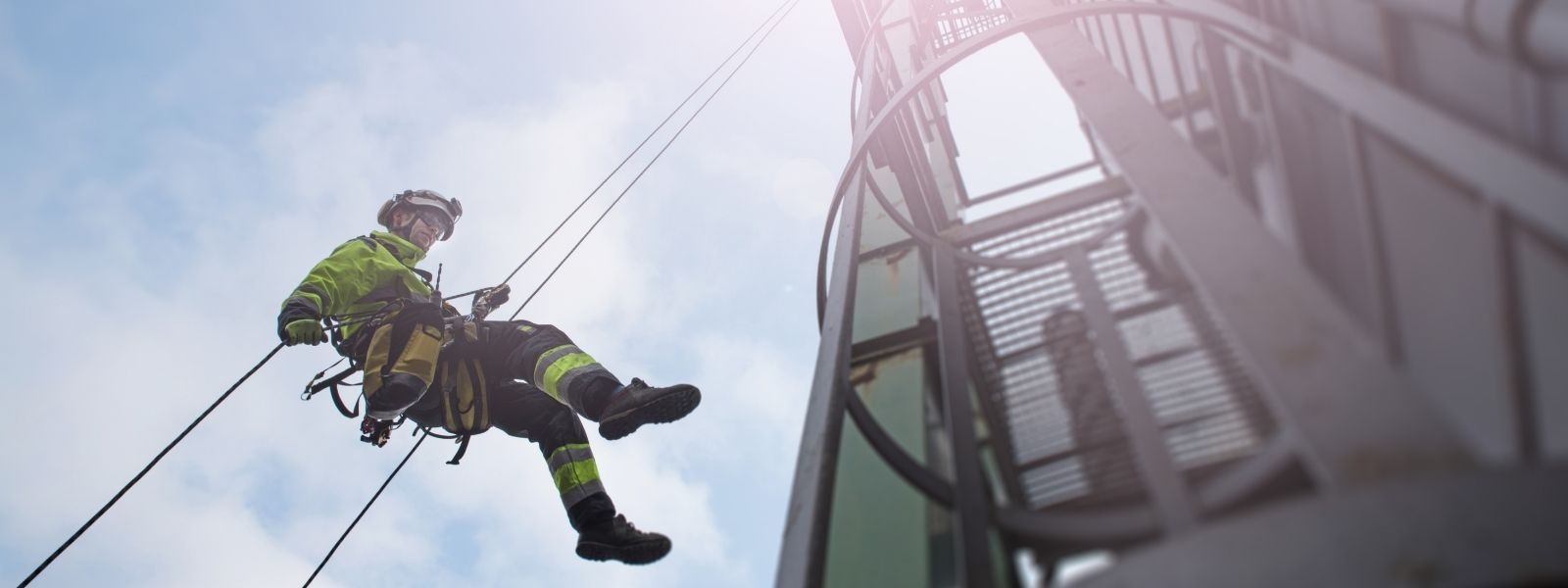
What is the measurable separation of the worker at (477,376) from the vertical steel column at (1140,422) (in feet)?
8.05

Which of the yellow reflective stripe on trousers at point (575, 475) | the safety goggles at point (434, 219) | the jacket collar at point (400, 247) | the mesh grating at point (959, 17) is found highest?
the mesh grating at point (959, 17)

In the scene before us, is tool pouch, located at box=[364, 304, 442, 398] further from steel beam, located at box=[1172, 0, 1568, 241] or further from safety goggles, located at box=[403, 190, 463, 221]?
steel beam, located at box=[1172, 0, 1568, 241]

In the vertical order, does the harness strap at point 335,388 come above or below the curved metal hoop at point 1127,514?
above

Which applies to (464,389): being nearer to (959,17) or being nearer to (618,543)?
(618,543)

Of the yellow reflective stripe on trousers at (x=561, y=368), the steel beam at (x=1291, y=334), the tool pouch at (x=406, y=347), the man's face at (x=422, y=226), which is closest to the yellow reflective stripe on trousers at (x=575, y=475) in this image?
the yellow reflective stripe on trousers at (x=561, y=368)

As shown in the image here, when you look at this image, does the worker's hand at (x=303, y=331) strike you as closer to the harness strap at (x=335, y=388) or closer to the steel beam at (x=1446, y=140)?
the harness strap at (x=335, y=388)

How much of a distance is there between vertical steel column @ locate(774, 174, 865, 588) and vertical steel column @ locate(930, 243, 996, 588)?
26 centimetres

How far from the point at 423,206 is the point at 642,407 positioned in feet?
10.1

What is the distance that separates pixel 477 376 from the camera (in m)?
5.15

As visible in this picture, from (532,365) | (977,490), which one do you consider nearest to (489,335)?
(532,365)

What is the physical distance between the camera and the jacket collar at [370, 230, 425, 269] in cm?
592

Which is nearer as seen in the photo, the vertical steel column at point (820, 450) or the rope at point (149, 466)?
the vertical steel column at point (820, 450)

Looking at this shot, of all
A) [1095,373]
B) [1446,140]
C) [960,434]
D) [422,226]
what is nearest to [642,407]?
[960,434]

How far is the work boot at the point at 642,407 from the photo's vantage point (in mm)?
4266
